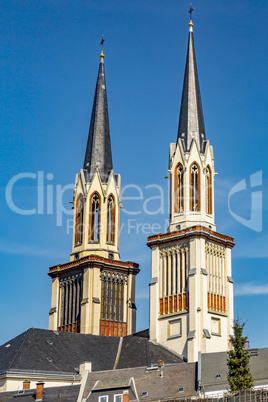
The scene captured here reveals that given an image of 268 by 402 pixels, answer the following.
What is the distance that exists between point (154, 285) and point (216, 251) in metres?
6.98

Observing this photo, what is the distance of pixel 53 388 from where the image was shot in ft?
283

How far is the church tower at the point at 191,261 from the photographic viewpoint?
319ft

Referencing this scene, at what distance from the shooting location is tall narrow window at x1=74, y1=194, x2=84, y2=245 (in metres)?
112

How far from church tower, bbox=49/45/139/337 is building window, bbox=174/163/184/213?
10.7 m

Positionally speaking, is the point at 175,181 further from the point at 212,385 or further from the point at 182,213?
the point at 212,385

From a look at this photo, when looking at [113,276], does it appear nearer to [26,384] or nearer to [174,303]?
[174,303]

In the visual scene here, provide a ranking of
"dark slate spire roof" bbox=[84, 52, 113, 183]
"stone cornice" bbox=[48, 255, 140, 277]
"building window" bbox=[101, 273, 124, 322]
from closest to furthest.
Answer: "stone cornice" bbox=[48, 255, 140, 277] → "building window" bbox=[101, 273, 124, 322] → "dark slate spire roof" bbox=[84, 52, 113, 183]

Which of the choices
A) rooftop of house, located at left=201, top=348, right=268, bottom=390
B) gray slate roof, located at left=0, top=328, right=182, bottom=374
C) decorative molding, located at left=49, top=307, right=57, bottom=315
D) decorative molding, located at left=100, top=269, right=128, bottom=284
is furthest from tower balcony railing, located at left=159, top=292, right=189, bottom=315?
decorative molding, located at left=49, top=307, right=57, bottom=315

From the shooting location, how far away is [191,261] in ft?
325

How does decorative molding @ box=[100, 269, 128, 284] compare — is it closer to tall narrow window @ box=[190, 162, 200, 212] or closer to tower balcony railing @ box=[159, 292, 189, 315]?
tower balcony railing @ box=[159, 292, 189, 315]

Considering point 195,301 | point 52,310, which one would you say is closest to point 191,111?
point 195,301

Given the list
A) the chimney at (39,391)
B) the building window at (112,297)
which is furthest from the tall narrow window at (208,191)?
the chimney at (39,391)

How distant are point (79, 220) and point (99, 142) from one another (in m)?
9.15

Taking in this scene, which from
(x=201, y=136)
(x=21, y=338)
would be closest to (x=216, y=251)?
(x=201, y=136)
